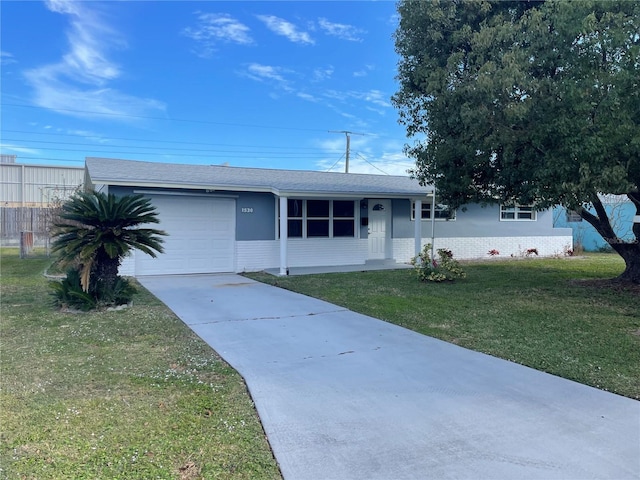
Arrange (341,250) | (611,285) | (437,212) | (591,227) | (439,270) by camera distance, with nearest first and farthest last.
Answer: (611,285) < (439,270) < (341,250) < (437,212) < (591,227)

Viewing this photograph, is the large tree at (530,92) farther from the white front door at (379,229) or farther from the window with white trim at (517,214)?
the window with white trim at (517,214)

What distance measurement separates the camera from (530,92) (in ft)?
25.1

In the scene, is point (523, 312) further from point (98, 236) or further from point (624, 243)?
point (98, 236)

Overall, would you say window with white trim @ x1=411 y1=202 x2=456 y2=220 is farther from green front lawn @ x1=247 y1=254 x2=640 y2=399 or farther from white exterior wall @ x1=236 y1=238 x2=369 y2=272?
green front lawn @ x1=247 y1=254 x2=640 y2=399

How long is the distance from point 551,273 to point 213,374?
1149cm

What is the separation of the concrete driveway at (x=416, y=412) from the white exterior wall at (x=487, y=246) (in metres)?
10.7

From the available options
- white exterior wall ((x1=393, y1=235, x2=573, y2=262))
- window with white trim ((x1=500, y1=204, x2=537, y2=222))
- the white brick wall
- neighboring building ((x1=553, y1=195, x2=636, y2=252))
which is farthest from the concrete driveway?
neighboring building ((x1=553, y1=195, x2=636, y2=252))

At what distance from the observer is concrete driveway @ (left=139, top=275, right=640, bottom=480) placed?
2.88 m

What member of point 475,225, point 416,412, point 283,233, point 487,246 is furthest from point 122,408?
point 487,246

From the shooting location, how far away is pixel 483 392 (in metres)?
4.08

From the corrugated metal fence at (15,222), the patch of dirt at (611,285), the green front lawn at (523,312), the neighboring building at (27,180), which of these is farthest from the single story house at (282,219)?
the neighboring building at (27,180)

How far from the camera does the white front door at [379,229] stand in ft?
53.4

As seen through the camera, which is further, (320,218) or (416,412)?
(320,218)

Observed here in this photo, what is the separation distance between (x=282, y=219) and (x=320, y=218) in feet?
7.42
